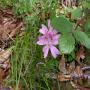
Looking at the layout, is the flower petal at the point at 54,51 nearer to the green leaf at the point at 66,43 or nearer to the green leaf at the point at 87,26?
the green leaf at the point at 66,43

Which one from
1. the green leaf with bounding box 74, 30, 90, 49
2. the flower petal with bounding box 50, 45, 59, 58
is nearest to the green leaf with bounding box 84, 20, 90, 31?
the green leaf with bounding box 74, 30, 90, 49

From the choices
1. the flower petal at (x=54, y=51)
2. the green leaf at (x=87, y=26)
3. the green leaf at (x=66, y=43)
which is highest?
the green leaf at (x=87, y=26)

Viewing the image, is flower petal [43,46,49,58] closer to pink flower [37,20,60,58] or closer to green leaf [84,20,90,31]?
pink flower [37,20,60,58]

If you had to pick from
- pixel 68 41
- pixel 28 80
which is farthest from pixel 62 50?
pixel 28 80

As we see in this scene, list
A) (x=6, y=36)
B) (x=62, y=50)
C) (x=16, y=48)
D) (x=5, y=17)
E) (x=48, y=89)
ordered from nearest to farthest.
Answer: (x=62, y=50), (x=48, y=89), (x=16, y=48), (x=6, y=36), (x=5, y=17)

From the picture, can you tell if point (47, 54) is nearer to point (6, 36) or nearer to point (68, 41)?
point (68, 41)

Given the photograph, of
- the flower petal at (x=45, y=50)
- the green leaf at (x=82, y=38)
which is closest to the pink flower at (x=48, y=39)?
the flower petal at (x=45, y=50)
